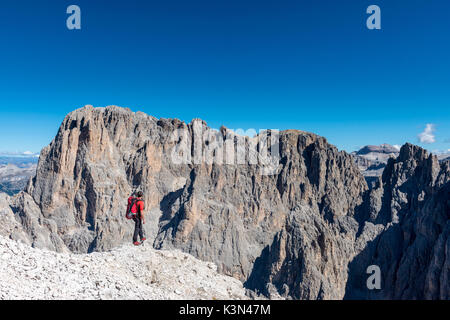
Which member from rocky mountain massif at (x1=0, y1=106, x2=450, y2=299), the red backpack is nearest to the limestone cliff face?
rocky mountain massif at (x1=0, y1=106, x2=450, y2=299)

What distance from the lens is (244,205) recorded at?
238ft

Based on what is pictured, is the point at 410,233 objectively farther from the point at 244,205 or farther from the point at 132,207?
the point at 132,207

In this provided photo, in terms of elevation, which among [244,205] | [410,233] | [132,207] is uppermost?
[132,207]

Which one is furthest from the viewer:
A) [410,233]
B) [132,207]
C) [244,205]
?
[244,205]

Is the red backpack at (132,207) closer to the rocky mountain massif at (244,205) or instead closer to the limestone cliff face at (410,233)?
the limestone cliff face at (410,233)

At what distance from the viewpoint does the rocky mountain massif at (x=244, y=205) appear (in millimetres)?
47969

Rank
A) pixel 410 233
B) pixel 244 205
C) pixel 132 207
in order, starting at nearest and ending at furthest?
pixel 132 207 → pixel 410 233 → pixel 244 205

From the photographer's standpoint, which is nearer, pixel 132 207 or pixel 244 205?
pixel 132 207

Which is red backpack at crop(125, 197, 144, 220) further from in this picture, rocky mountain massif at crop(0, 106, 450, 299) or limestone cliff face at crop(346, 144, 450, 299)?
rocky mountain massif at crop(0, 106, 450, 299)

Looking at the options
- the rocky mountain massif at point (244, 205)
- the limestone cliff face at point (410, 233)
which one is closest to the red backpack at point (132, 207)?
the limestone cliff face at point (410, 233)

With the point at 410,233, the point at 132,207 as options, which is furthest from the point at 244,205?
the point at 132,207

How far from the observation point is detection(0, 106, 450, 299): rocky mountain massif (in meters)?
48.0
